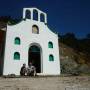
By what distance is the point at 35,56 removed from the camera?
26.0m

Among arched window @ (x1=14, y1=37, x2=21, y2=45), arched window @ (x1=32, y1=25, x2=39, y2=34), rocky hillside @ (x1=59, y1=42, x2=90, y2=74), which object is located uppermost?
arched window @ (x1=32, y1=25, x2=39, y2=34)

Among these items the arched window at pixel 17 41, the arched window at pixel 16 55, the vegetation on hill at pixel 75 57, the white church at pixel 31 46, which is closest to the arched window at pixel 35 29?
the white church at pixel 31 46

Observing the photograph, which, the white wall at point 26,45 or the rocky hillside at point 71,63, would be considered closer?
the white wall at point 26,45

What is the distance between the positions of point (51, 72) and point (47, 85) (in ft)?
41.9

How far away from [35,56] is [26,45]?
2382 millimetres

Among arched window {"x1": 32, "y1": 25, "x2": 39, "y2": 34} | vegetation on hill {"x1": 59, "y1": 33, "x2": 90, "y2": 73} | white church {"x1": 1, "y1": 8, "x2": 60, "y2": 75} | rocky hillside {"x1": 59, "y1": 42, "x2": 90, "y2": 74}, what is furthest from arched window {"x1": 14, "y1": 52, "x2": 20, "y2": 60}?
vegetation on hill {"x1": 59, "y1": 33, "x2": 90, "y2": 73}

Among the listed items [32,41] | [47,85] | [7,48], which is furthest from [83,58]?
[47,85]

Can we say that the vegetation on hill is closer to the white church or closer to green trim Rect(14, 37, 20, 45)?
the white church

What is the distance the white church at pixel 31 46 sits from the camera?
23.1m

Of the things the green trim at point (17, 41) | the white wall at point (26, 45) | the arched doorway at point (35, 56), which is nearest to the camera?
the white wall at point (26, 45)

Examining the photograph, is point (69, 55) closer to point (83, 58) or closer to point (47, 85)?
point (83, 58)

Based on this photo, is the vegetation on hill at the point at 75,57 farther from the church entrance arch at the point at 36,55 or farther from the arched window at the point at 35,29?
the arched window at the point at 35,29

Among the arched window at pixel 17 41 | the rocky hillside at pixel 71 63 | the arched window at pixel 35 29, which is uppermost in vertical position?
the arched window at pixel 35 29

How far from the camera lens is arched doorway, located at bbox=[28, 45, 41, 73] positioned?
25402mm
